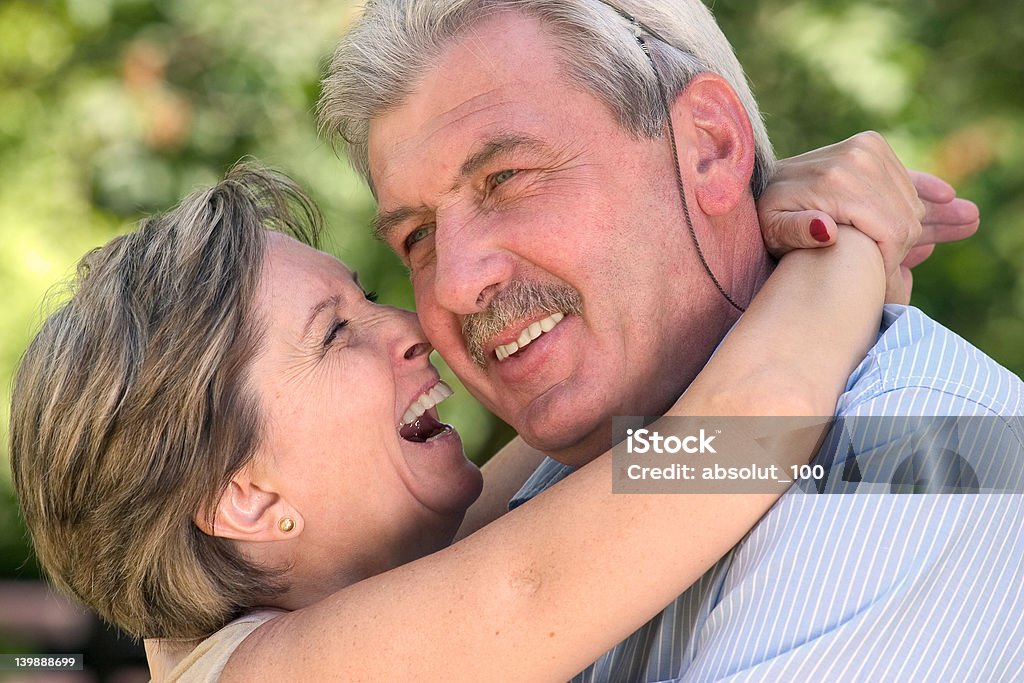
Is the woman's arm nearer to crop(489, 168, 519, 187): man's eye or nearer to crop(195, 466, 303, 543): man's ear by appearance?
crop(195, 466, 303, 543): man's ear

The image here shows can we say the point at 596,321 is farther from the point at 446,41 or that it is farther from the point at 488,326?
the point at 446,41

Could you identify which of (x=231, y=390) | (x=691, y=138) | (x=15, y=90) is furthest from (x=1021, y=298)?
(x=15, y=90)

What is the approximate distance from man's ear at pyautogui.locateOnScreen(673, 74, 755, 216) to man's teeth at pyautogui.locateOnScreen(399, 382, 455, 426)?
0.65 metres

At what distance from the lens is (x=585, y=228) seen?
84.0 inches

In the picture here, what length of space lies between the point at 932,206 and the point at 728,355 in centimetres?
102

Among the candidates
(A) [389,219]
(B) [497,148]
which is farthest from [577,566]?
(A) [389,219]

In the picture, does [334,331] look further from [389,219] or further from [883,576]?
[883,576]

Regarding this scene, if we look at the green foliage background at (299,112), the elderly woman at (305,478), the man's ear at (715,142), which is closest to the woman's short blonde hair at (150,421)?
the elderly woman at (305,478)

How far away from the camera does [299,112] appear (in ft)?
13.9

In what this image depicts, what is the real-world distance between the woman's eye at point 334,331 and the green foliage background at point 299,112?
169cm

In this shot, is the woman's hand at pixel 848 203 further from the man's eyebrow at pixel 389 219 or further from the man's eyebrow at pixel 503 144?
the man's eyebrow at pixel 389 219

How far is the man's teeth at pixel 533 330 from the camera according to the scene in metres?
2.17

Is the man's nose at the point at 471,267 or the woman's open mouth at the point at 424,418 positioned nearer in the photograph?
the man's nose at the point at 471,267

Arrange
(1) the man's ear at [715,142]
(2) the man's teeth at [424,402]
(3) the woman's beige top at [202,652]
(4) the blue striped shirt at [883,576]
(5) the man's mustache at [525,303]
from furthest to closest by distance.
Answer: (2) the man's teeth at [424,402], (1) the man's ear at [715,142], (5) the man's mustache at [525,303], (3) the woman's beige top at [202,652], (4) the blue striped shirt at [883,576]
